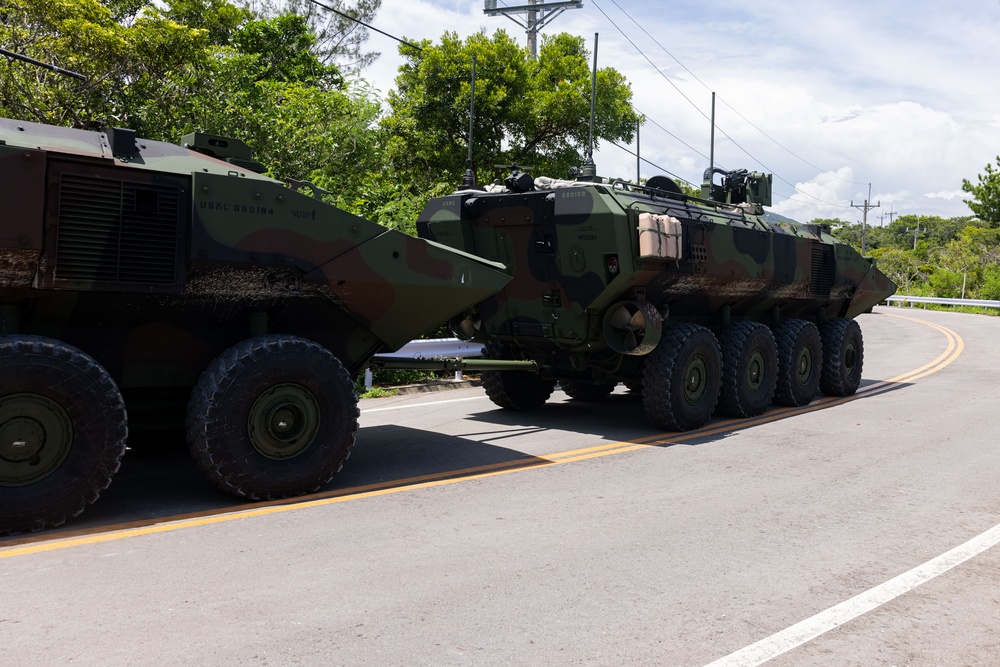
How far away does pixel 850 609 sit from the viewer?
4129 mm

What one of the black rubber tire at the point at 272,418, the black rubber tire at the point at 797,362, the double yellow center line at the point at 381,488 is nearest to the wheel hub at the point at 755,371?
the double yellow center line at the point at 381,488

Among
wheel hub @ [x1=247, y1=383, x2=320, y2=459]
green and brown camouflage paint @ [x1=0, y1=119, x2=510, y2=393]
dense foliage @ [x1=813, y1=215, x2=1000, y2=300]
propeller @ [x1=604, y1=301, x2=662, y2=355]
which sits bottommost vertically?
wheel hub @ [x1=247, y1=383, x2=320, y2=459]

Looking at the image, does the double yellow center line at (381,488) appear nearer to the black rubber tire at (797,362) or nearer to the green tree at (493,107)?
the black rubber tire at (797,362)

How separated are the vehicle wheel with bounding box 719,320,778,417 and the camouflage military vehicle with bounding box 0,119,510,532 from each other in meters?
4.10

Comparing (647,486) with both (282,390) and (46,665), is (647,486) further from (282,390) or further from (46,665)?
(46,665)

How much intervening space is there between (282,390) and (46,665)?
2637 mm

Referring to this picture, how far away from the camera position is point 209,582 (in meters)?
Answer: 4.25

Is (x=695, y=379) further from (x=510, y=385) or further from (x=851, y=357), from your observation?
(x=851, y=357)

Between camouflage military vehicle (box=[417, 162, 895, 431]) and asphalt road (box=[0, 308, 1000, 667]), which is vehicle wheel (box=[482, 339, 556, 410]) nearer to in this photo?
camouflage military vehicle (box=[417, 162, 895, 431])

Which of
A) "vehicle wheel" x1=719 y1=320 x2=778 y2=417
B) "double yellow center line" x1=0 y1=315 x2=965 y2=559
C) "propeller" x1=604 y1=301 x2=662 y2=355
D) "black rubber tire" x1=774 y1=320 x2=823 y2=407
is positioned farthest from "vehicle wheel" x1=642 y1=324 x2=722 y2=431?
"black rubber tire" x1=774 y1=320 x2=823 y2=407

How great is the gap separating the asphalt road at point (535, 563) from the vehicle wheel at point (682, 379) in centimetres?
76

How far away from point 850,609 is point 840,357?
8.79 meters

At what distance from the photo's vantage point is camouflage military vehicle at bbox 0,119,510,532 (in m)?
4.84

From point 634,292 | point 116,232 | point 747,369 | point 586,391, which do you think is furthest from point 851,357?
point 116,232
